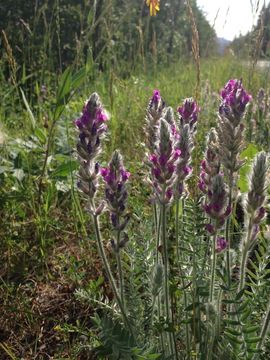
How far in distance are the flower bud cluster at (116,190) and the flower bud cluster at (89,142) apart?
0.20 ft

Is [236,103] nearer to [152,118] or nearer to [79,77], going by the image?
[152,118]

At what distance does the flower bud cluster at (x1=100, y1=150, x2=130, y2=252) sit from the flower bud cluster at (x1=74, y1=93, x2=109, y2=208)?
0.06 metres

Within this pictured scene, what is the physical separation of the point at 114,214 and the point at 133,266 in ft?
1.86

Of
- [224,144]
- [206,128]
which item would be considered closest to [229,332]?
[224,144]

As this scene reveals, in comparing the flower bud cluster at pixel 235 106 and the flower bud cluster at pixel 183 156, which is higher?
the flower bud cluster at pixel 235 106

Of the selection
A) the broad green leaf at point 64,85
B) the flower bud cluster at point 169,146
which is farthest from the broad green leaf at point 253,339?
the broad green leaf at point 64,85

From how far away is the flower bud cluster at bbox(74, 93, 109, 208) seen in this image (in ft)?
4.65

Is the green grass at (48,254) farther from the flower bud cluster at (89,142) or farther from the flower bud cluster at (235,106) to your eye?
the flower bud cluster at (235,106)

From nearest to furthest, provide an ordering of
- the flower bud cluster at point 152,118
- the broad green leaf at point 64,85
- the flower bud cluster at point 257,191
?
the flower bud cluster at point 257,191
the flower bud cluster at point 152,118
the broad green leaf at point 64,85

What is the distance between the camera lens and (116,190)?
4.48 feet

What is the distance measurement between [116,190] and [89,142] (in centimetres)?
18

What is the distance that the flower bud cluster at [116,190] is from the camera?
53.7 inches

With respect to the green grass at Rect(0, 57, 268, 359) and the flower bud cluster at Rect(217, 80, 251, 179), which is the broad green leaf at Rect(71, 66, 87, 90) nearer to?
the green grass at Rect(0, 57, 268, 359)

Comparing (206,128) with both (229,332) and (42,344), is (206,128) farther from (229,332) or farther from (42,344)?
(229,332)
